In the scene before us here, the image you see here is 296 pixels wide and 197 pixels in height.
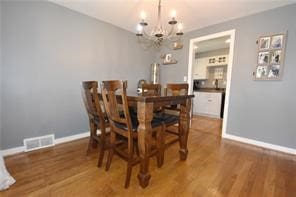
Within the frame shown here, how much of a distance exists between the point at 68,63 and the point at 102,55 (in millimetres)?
677

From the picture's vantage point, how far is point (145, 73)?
386 cm

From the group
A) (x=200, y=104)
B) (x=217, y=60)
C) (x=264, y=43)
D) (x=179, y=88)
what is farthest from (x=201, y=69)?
(x=179, y=88)

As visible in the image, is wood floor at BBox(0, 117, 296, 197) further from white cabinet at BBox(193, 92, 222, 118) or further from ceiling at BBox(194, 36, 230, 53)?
ceiling at BBox(194, 36, 230, 53)

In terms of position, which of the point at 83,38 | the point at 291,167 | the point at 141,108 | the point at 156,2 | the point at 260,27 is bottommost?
the point at 291,167

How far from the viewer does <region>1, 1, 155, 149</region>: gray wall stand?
192cm

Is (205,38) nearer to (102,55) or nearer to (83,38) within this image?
(102,55)

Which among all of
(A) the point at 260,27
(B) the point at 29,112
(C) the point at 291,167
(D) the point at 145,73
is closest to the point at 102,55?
(D) the point at 145,73

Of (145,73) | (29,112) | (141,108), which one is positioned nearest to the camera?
(141,108)

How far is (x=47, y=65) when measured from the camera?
7.27ft

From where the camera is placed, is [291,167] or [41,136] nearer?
[291,167]

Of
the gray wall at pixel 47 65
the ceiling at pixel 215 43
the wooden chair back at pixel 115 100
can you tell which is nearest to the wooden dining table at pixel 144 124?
the wooden chair back at pixel 115 100

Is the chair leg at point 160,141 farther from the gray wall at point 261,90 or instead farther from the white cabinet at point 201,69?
the white cabinet at point 201,69

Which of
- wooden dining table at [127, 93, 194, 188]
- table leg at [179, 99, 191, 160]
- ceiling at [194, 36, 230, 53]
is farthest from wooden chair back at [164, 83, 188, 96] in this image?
ceiling at [194, 36, 230, 53]

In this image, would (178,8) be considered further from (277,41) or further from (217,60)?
(217,60)
